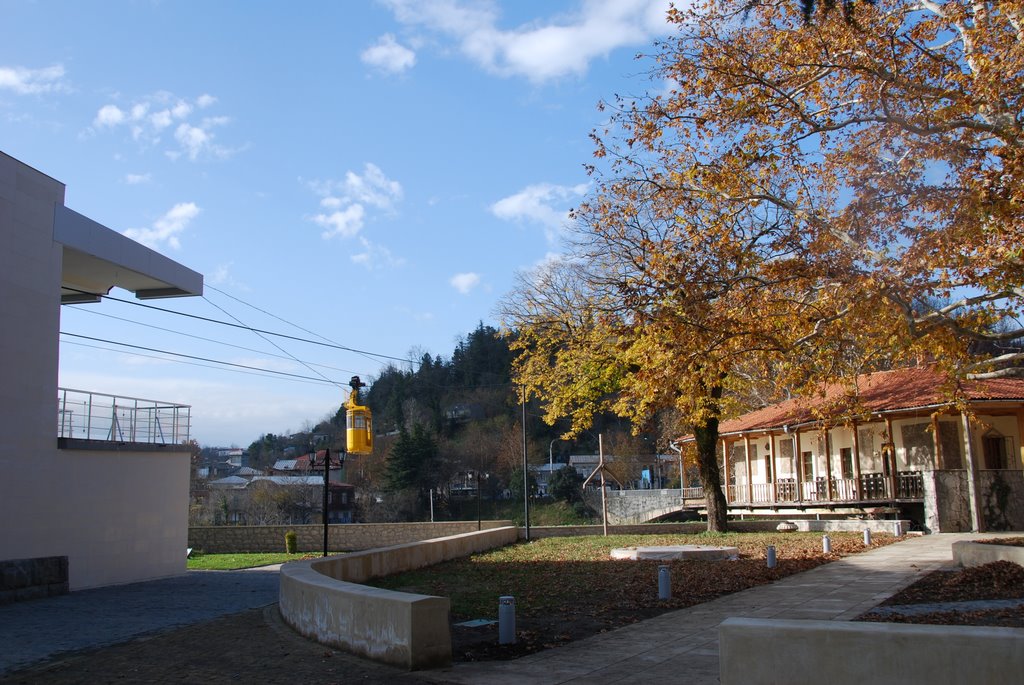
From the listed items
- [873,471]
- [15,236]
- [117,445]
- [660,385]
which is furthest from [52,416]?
[873,471]

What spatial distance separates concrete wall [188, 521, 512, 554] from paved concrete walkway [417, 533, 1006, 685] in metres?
20.8

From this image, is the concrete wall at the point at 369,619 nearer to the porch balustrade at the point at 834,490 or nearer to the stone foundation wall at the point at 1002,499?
the stone foundation wall at the point at 1002,499

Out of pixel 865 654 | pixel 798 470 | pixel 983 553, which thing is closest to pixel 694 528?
pixel 798 470

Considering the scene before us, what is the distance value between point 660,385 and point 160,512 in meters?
12.7

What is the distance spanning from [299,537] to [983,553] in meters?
25.3

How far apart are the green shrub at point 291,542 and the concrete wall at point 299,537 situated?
0.55 m

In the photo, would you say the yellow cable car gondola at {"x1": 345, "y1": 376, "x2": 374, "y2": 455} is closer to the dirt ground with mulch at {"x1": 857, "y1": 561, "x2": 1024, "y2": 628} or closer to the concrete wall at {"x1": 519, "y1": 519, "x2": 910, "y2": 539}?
the concrete wall at {"x1": 519, "y1": 519, "x2": 910, "y2": 539}

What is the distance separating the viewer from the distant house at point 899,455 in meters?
25.2

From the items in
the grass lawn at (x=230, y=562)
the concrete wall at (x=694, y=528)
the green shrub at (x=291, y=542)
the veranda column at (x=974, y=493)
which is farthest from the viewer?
the green shrub at (x=291, y=542)

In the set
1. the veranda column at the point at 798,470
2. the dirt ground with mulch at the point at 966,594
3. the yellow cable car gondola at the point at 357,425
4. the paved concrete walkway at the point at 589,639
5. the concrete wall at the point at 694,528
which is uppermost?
the yellow cable car gondola at the point at 357,425

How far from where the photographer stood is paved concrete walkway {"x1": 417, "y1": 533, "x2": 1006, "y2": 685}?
7.82 m

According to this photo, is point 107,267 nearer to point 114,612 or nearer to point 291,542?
point 114,612

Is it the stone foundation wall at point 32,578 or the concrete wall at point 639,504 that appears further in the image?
the concrete wall at point 639,504

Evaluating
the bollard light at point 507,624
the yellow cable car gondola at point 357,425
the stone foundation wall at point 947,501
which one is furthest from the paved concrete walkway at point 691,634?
the yellow cable car gondola at point 357,425
